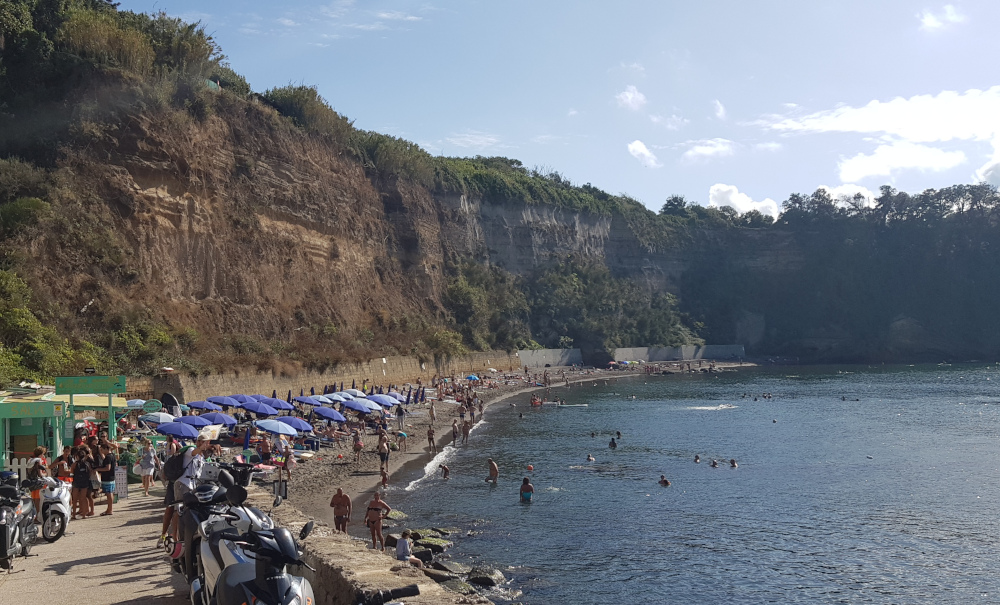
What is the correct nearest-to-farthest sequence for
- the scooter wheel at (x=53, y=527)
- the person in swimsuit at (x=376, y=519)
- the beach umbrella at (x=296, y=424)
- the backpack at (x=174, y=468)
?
the backpack at (x=174, y=468) < the scooter wheel at (x=53, y=527) < the person in swimsuit at (x=376, y=519) < the beach umbrella at (x=296, y=424)

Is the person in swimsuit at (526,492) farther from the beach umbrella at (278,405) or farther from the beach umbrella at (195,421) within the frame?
the beach umbrella at (278,405)

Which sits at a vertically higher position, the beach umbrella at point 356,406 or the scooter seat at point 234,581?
the scooter seat at point 234,581

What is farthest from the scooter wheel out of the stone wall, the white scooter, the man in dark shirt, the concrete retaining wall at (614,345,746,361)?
the concrete retaining wall at (614,345,746,361)

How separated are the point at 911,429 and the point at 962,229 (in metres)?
98.0

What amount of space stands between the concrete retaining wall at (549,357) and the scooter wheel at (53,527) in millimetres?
72470

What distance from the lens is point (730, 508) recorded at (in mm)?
23750

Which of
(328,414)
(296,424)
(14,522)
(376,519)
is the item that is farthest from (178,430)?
(14,522)

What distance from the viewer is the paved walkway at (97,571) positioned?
8.51 meters

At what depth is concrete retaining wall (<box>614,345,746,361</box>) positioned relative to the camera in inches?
3925

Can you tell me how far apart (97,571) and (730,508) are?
19.1m

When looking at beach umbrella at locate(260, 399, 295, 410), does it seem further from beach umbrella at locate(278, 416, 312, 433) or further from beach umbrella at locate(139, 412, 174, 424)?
beach umbrella at locate(139, 412, 174, 424)

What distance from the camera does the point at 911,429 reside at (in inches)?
1738

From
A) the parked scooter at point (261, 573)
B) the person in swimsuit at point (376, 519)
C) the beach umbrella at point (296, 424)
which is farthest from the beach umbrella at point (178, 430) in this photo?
the parked scooter at point (261, 573)

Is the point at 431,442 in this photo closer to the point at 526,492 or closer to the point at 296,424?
the point at 296,424
